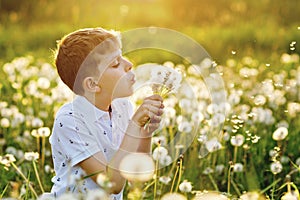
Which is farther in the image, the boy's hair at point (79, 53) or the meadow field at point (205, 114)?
the meadow field at point (205, 114)

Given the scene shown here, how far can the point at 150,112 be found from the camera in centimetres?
200

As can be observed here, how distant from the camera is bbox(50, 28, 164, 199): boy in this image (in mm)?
2102

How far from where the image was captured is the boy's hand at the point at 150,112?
6.56 feet

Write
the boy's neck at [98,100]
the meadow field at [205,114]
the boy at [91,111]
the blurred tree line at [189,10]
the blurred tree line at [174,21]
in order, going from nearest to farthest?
1. the boy at [91,111]
2. the boy's neck at [98,100]
3. the meadow field at [205,114]
4. the blurred tree line at [174,21]
5. the blurred tree line at [189,10]

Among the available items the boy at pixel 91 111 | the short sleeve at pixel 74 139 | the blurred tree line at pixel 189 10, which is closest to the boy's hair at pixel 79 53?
the boy at pixel 91 111

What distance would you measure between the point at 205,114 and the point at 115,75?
129cm

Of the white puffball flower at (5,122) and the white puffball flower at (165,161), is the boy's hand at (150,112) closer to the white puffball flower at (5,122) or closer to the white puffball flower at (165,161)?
the white puffball flower at (165,161)

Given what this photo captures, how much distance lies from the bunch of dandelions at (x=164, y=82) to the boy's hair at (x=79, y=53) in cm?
20

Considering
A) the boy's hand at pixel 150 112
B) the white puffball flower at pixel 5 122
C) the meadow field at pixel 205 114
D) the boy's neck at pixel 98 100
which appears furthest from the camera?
the white puffball flower at pixel 5 122

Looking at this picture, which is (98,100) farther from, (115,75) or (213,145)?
(213,145)

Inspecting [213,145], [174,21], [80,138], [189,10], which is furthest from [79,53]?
[189,10]

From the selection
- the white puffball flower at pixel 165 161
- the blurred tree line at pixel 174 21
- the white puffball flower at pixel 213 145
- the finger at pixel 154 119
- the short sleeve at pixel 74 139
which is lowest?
the white puffball flower at pixel 165 161

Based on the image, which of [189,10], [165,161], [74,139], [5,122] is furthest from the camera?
[189,10]

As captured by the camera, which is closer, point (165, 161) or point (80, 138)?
point (80, 138)
